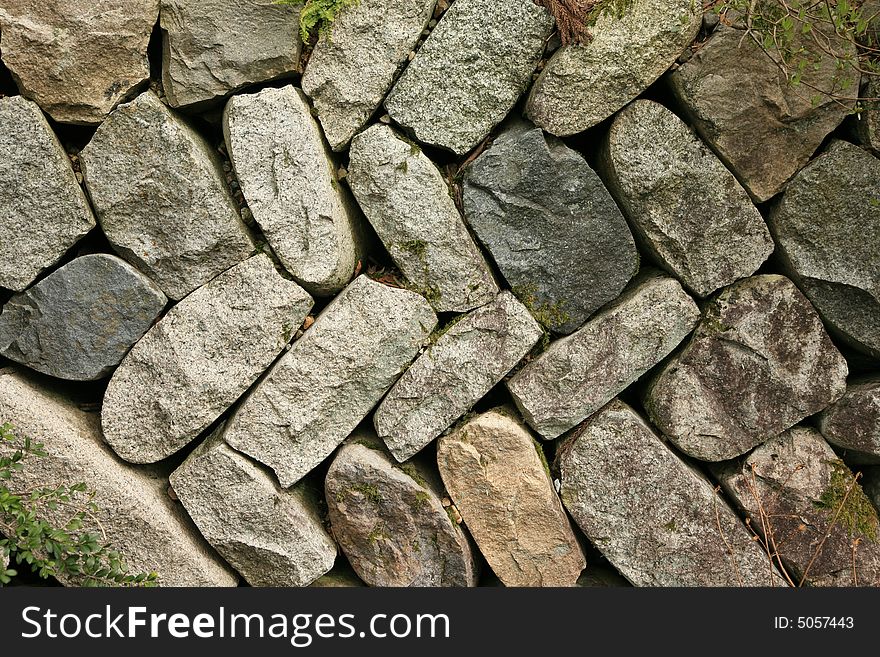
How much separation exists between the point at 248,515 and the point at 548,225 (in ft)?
4.88

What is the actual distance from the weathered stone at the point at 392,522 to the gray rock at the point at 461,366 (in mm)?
163

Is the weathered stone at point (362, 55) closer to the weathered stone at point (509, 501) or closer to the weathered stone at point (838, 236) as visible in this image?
the weathered stone at point (509, 501)

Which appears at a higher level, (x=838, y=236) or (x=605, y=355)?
(x=838, y=236)

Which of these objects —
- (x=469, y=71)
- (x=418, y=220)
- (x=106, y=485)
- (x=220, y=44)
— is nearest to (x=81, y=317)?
(x=106, y=485)

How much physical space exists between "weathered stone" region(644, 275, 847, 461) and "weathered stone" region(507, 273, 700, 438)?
0.35ft

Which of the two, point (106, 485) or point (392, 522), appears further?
point (392, 522)

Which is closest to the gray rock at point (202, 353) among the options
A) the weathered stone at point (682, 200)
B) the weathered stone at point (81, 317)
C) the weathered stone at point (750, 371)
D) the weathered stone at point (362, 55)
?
the weathered stone at point (81, 317)

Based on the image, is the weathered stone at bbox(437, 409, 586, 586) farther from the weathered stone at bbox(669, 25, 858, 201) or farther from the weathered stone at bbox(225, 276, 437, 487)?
the weathered stone at bbox(669, 25, 858, 201)

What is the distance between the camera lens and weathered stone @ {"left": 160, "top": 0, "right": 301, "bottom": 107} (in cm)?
248

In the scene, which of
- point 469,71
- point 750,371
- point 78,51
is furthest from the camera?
point 750,371

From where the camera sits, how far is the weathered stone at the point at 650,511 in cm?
267

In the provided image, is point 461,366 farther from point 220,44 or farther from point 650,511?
point 220,44

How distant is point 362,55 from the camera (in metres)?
2.55
